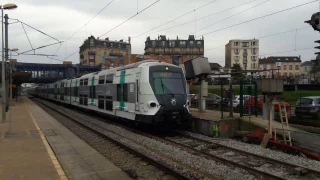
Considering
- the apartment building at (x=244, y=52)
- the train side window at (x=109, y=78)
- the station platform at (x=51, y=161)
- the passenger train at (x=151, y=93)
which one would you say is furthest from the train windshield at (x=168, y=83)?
the apartment building at (x=244, y=52)

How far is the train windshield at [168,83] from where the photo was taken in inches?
543

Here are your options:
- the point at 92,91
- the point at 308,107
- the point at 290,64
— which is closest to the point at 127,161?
the point at 92,91

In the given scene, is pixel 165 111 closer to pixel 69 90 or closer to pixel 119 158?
pixel 119 158

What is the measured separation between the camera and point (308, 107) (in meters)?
19.6

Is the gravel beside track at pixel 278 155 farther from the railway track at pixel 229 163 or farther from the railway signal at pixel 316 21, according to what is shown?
the railway signal at pixel 316 21

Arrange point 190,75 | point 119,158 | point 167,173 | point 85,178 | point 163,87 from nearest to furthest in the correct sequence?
point 85,178, point 167,173, point 119,158, point 163,87, point 190,75

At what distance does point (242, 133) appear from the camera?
42.7 ft

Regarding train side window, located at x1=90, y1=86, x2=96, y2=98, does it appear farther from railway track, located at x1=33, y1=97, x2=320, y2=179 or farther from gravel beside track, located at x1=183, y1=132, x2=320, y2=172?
gravel beside track, located at x1=183, y1=132, x2=320, y2=172

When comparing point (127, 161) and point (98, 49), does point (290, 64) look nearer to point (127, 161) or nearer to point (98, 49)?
point (98, 49)

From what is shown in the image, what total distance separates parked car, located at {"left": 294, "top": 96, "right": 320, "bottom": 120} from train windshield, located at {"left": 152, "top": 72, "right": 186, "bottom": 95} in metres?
9.59

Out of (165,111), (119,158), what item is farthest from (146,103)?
(119,158)

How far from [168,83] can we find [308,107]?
1047cm

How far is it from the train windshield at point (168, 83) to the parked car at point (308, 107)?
959 cm

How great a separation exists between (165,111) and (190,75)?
5.34 meters
